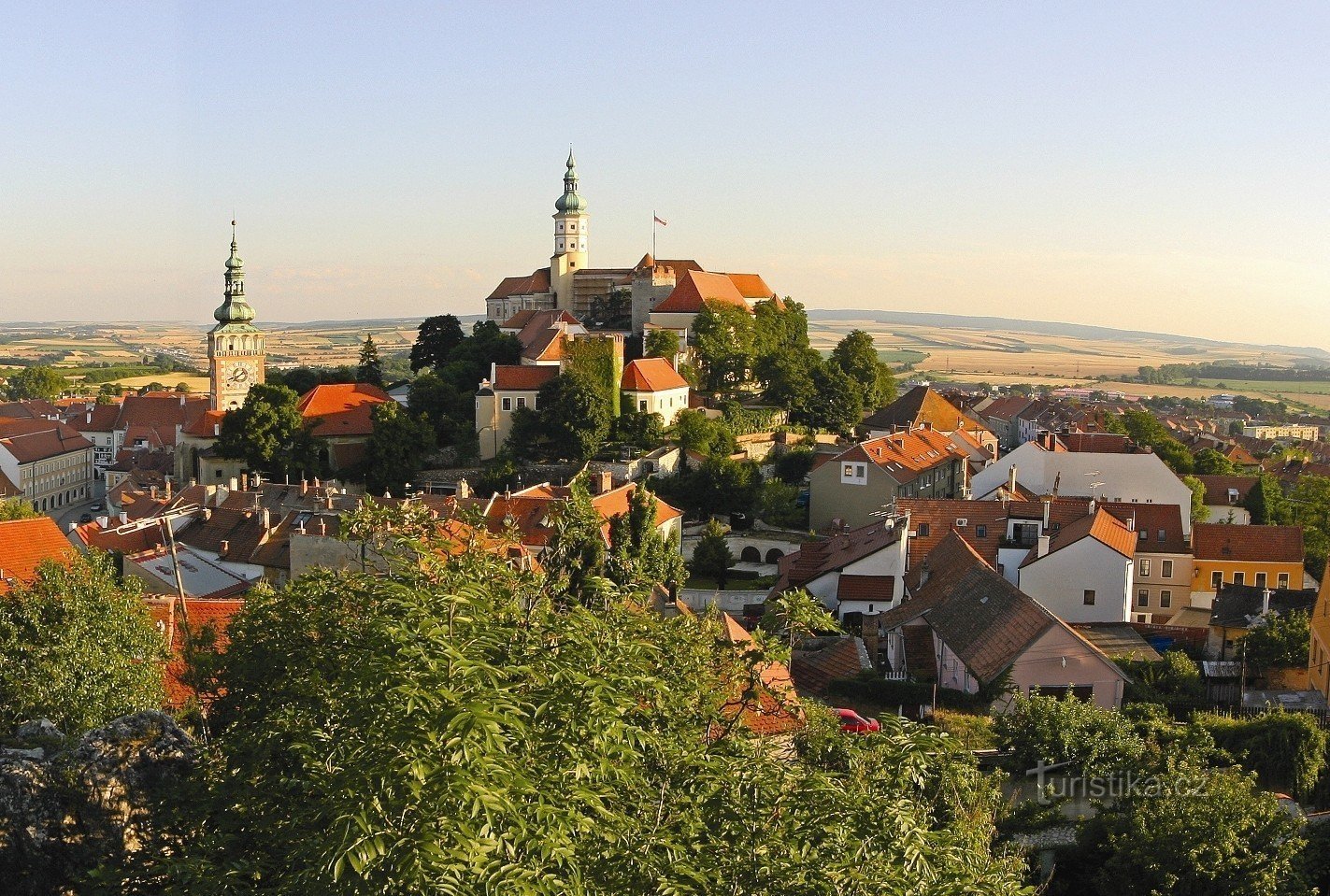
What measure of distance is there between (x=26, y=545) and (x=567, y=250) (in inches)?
2083

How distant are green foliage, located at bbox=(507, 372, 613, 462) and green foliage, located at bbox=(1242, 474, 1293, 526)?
79.6 feet

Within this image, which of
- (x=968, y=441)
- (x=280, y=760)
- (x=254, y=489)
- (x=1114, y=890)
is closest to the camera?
(x=280, y=760)

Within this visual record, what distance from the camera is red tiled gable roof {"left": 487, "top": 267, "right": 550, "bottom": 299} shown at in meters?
76.8

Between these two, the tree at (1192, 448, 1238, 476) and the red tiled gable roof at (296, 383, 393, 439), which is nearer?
the red tiled gable roof at (296, 383, 393, 439)

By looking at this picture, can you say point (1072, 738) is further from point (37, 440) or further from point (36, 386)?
point (36, 386)

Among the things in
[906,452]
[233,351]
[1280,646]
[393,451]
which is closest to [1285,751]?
[1280,646]

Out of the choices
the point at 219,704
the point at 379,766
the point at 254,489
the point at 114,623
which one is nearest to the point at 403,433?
the point at 254,489

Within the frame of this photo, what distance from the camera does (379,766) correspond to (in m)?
6.86

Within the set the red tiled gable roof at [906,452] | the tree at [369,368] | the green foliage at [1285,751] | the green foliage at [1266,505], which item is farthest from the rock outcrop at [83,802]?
the tree at [369,368]

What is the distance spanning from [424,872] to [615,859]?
3.88 ft

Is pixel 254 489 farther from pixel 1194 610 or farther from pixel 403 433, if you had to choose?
pixel 1194 610

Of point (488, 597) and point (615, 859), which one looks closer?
point (615, 859)

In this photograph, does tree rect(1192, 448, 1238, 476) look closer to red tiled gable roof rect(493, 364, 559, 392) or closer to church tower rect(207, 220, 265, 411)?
red tiled gable roof rect(493, 364, 559, 392)

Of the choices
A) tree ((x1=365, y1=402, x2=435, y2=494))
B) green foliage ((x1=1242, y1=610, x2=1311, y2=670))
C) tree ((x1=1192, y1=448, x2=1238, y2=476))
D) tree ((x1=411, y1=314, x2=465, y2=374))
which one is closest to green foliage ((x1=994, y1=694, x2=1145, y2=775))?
green foliage ((x1=1242, y1=610, x2=1311, y2=670))
